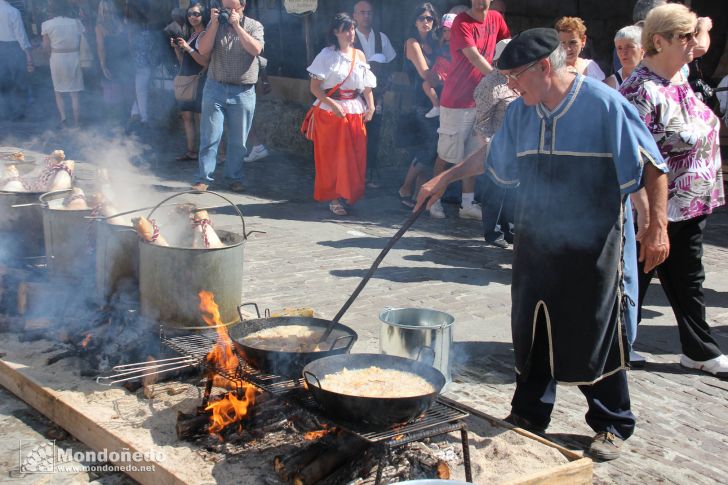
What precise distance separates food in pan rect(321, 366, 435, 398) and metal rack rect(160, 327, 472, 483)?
0.33ft

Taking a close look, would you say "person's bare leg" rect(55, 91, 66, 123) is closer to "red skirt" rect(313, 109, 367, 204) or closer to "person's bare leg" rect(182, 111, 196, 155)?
"person's bare leg" rect(182, 111, 196, 155)

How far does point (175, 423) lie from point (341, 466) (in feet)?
3.31

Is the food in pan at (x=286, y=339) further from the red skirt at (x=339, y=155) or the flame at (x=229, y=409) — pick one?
the red skirt at (x=339, y=155)

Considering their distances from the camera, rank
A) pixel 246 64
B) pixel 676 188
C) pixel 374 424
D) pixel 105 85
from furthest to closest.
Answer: pixel 105 85
pixel 246 64
pixel 676 188
pixel 374 424

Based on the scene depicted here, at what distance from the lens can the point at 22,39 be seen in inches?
593

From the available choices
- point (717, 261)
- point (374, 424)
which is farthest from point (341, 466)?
point (717, 261)

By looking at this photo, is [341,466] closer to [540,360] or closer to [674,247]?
[540,360]

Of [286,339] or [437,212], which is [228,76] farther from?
[286,339]

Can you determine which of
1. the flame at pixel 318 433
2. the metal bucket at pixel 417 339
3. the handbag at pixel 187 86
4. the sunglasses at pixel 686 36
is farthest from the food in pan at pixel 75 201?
the handbag at pixel 187 86

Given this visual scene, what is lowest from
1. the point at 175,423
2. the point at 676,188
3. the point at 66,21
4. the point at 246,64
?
the point at 175,423

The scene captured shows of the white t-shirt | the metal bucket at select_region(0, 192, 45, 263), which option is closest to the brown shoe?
the white t-shirt

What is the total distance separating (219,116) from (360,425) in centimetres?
721

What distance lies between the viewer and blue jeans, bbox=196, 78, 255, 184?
9.78m

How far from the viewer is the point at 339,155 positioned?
949 cm
